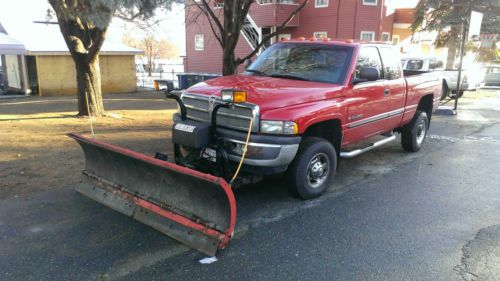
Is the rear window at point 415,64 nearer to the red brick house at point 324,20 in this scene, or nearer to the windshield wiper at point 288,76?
the red brick house at point 324,20

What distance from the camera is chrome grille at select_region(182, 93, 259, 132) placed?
14.7 feet

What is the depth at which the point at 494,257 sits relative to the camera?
149 inches

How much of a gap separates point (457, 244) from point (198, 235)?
8.40ft

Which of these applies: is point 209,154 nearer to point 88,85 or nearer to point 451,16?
point 88,85

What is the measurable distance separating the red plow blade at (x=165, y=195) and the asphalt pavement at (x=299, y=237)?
136 mm

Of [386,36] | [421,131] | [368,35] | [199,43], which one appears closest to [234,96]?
[421,131]

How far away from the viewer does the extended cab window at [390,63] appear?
6512 mm

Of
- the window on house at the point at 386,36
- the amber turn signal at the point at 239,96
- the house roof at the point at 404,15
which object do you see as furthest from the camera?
the window on house at the point at 386,36

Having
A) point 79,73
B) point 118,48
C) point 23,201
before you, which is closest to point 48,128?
point 79,73

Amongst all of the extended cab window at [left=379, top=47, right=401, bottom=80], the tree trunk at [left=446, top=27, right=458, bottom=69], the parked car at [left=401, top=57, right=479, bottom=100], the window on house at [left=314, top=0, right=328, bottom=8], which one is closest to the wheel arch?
the extended cab window at [left=379, top=47, right=401, bottom=80]

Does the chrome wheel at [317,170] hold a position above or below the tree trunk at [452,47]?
below

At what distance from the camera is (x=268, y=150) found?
442cm

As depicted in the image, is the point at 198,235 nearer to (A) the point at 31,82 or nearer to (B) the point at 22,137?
(B) the point at 22,137

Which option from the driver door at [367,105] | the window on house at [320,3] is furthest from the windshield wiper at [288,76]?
the window on house at [320,3]
